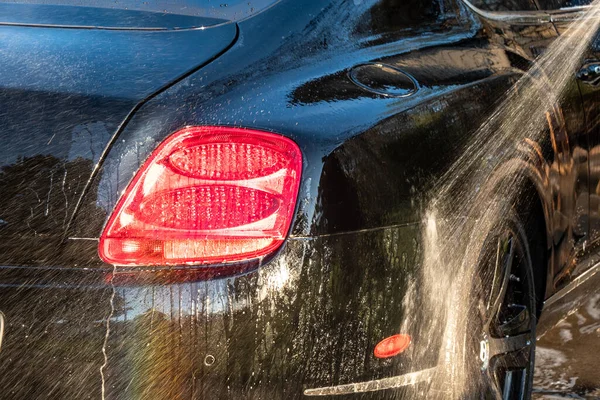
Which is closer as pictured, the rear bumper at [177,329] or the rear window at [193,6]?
the rear bumper at [177,329]

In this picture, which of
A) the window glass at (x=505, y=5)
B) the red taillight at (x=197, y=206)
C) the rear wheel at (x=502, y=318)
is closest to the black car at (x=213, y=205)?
the red taillight at (x=197, y=206)

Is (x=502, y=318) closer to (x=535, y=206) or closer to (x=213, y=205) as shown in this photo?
(x=535, y=206)

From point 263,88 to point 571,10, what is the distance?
6.83 ft

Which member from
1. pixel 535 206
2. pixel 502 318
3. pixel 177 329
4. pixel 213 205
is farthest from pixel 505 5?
pixel 177 329

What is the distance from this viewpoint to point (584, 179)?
3713 mm

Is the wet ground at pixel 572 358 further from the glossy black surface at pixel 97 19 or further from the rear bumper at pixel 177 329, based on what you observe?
the glossy black surface at pixel 97 19

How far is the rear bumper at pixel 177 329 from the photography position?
6.44 feet

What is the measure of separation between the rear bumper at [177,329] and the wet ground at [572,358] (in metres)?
2.29

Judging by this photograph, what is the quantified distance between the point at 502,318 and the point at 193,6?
145cm

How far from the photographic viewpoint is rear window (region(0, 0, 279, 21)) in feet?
8.06

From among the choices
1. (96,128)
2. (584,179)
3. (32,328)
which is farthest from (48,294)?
(584,179)

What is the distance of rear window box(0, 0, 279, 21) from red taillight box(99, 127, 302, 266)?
0.53 meters

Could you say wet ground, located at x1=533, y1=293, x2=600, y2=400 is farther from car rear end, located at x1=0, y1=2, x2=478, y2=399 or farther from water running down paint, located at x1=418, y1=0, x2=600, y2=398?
car rear end, located at x1=0, y1=2, x2=478, y2=399

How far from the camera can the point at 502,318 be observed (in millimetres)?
3119
